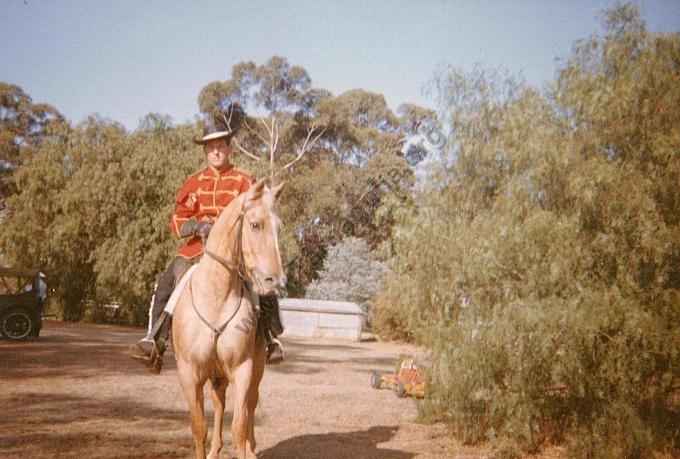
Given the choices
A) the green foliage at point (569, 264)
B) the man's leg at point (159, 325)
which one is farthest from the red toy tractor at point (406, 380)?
the man's leg at point (159, 325)

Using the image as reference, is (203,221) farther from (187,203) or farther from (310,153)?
(310,153)

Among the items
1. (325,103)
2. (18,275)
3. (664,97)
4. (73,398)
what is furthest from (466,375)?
(325,103)

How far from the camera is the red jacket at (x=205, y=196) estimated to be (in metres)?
6.78

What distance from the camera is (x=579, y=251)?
280 inches

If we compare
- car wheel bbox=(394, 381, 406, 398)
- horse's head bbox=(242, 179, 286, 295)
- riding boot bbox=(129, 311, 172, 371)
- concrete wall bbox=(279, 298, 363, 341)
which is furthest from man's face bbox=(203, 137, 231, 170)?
concrete wall bbox=(279, 298, 363, 341)

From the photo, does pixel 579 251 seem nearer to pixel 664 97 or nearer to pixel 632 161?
pixel 632 161

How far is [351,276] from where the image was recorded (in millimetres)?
41156

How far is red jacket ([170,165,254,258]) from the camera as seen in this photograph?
6781mm

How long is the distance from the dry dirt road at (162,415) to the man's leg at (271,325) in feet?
6.35

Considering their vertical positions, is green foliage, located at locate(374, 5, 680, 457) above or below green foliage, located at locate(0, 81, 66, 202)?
below

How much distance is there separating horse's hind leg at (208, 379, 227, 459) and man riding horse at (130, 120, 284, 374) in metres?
0.73

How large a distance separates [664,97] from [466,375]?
460cm

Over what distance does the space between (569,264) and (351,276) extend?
34.2 meters

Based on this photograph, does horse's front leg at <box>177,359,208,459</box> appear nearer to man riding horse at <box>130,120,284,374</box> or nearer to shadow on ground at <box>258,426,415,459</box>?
man riding horse at <box>130,120,284,374</box>
